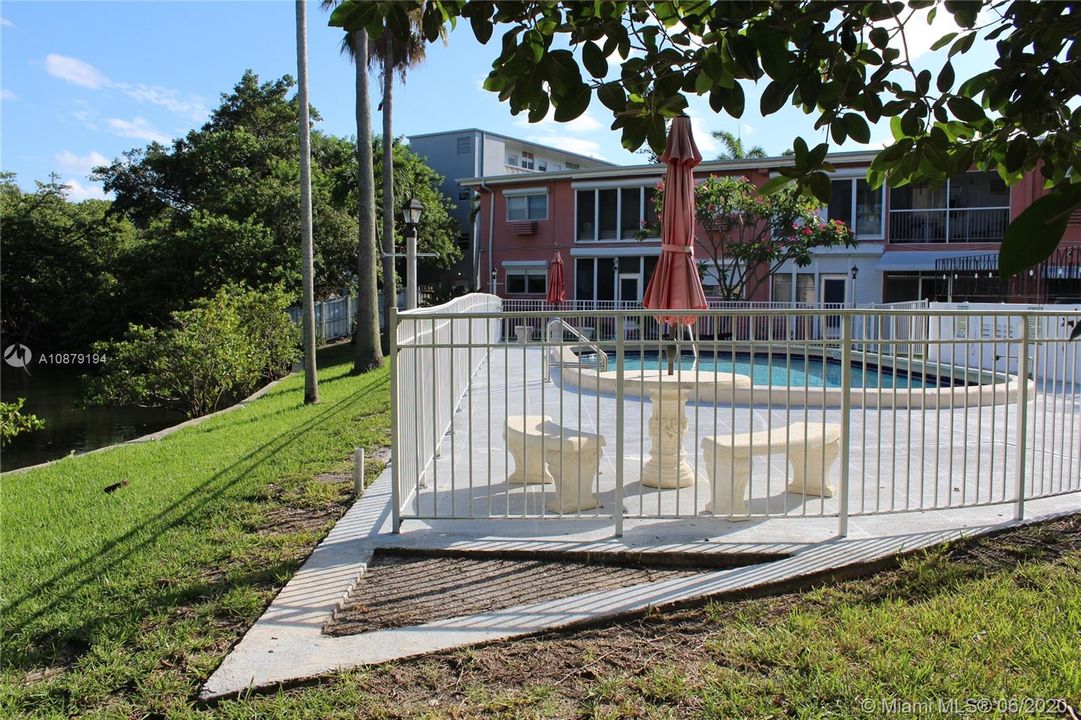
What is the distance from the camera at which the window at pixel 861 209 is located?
25.1 metres

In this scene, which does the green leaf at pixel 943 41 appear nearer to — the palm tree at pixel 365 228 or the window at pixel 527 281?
the palm tree at pixel 365 228

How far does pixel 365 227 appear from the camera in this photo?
17281mm

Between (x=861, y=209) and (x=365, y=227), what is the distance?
54.8ft

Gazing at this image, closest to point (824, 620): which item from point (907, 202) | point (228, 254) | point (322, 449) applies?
point (322, 449)

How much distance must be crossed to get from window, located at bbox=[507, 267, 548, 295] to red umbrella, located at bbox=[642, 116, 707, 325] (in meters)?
22.6

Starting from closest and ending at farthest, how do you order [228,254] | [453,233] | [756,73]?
[756,73] → [228,254] → [453,233]

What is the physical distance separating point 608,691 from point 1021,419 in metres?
3.57

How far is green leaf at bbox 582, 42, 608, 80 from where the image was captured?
248 cm

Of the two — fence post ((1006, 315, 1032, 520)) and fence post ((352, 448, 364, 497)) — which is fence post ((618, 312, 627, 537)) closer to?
fence post ((352, 448, 364, 497))

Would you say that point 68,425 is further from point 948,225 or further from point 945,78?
point 948,225

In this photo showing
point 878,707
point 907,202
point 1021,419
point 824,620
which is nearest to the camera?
point 878,707

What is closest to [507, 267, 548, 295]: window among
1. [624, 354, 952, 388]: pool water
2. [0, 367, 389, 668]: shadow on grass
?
[624, 354, 952, 388]: pool water

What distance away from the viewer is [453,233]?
110 feet

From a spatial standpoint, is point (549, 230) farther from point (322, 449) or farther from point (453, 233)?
point (322, 449)
